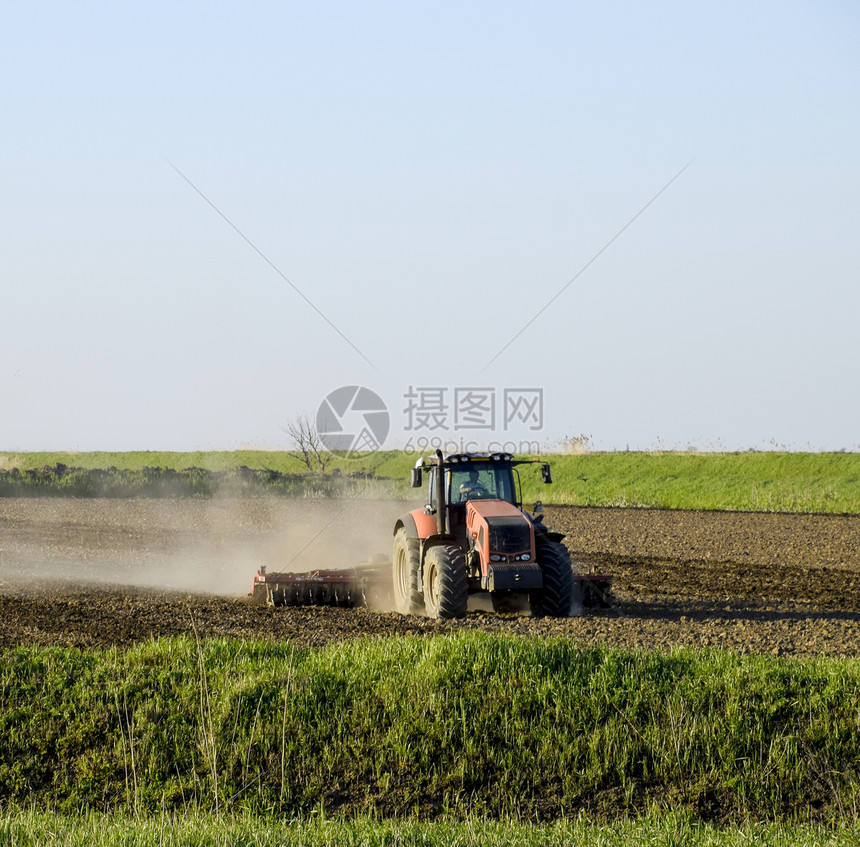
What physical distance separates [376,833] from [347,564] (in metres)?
14.8

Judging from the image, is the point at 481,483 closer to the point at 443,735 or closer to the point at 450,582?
the point at 450,582

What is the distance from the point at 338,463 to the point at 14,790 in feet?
188

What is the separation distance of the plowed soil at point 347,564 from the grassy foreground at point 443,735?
6.14 feet

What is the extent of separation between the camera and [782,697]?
927 cm

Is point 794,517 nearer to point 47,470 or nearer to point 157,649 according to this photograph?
point 157,649

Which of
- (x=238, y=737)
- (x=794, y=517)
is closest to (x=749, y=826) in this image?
(x=238, y=737)

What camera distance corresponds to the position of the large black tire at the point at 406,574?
14.8m

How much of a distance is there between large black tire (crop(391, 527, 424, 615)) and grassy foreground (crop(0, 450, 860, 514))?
25.9 m

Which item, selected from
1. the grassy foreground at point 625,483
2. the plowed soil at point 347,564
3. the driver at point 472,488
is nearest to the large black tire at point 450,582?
the plowed soil at point 347,564

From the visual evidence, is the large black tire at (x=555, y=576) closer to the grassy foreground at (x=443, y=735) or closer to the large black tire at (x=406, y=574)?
the large black tire at (x=406, y=574)

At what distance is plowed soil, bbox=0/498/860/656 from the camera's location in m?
12.7

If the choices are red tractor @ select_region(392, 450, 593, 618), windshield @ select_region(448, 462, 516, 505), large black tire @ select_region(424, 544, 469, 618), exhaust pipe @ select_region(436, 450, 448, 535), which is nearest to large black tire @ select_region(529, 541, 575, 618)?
red tractor @ select_region(392, 450, 593, 618)

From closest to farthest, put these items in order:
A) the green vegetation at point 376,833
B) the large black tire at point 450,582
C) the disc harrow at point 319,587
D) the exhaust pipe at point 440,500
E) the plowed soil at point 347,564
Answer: the green vegetation at point 376,833 < the plowed soil at point 347,564 < the large black tire at point 450,582 < the exhaust pipe at point 440,500 < the disc harrow at point 319,587

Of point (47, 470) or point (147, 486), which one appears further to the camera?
point (47, 470)
